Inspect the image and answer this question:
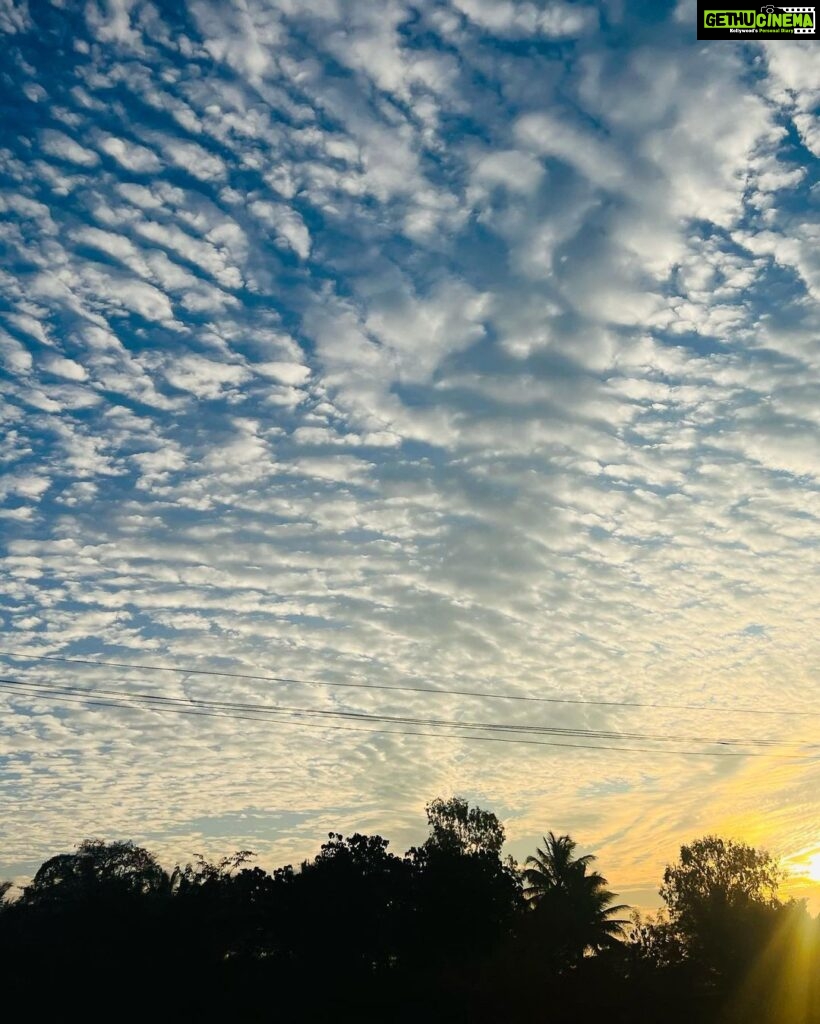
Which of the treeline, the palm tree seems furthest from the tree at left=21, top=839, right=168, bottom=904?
the palm tree

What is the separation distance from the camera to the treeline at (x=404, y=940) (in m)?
34.3

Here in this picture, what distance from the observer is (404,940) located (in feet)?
151

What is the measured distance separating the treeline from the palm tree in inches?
3.6

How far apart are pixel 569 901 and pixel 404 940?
12.1 metres

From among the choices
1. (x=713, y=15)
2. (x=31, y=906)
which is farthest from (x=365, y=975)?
(x=713, y=15)

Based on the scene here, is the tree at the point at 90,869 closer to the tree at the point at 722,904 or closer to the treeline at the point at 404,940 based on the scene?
the treeline at the point at 404,940

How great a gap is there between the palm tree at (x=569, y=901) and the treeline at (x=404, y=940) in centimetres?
9

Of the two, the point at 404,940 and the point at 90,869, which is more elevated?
the point at 90,869

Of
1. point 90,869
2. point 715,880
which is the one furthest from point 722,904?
point 90,869

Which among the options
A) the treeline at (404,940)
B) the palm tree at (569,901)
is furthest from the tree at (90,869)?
the palm tree at (569,901)

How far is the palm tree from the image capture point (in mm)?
48781

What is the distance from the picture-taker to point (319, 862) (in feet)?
171

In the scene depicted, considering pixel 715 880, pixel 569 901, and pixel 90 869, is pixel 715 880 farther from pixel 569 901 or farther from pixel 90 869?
pixel 90 869

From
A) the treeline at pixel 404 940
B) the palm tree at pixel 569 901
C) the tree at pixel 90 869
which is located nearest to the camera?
the treeline at pixel 404 940
